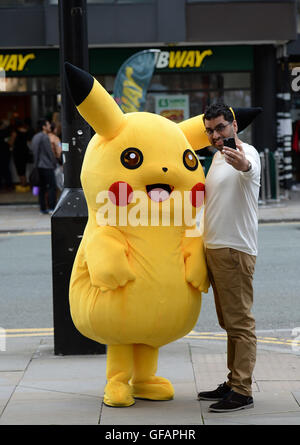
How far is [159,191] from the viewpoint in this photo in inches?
200

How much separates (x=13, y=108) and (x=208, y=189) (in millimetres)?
16917

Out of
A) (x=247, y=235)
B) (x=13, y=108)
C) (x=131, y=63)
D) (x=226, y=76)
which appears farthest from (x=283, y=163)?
(x=247, y=235)

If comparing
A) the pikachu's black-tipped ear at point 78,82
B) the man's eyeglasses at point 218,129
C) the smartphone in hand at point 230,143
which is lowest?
the smartphone in hand at point 230,143

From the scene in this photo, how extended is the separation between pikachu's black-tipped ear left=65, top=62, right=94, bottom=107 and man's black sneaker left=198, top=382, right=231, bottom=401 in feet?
7.10

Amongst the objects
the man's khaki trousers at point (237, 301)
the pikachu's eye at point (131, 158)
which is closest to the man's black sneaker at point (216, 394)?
the man's khaki trousers at point (237, 301)

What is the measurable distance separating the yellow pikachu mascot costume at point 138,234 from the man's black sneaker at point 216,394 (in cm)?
55

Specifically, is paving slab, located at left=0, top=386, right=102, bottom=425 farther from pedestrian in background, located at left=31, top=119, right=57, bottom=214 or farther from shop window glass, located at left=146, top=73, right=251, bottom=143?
shop window glass, located at left=146, top=73, right=251, bottom=143

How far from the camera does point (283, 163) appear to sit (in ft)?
66.6

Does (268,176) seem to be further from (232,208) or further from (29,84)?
(232,208)

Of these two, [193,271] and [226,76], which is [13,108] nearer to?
[226,76]

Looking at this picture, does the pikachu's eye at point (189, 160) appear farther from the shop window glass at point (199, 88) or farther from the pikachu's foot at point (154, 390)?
the shop window glass at point (199, 88)

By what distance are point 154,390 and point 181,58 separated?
14.8 meters

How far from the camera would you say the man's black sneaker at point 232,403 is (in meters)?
5.20

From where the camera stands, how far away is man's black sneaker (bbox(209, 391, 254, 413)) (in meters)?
5.20
